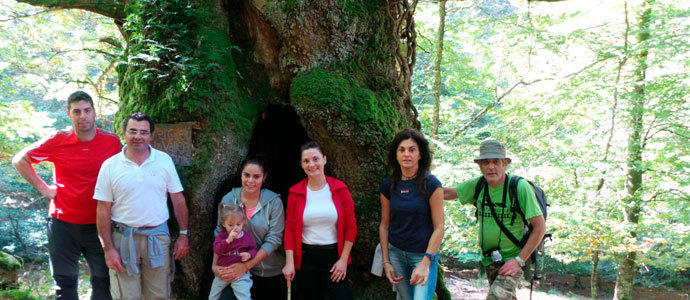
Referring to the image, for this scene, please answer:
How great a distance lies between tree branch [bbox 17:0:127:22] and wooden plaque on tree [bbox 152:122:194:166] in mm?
1960

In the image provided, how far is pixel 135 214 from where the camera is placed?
3.00 m

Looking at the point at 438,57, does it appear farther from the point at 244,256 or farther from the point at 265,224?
the point at 244,256

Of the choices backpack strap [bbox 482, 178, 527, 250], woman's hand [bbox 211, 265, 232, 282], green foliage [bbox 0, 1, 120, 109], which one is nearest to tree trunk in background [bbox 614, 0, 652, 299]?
backpack strap [bbox 482, 178, 527, 250]

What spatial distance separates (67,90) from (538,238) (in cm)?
831

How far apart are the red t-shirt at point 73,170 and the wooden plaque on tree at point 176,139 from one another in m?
0.50

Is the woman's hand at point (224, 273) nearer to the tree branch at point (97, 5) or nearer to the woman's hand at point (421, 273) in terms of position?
the woman's hand at point (421, 273)

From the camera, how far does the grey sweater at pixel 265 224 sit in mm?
3186

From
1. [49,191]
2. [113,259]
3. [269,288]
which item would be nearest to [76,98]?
[49,191]

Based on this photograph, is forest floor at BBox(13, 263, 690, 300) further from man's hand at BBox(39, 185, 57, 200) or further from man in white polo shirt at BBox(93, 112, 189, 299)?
man in white polo shirt at BBox(93, 112, 189, 299)

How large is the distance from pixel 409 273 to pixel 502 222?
749 mm

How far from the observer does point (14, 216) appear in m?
13.7

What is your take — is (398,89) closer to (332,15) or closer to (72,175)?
(332,15)

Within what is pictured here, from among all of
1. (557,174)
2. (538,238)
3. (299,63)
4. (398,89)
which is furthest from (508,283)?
(557,174)

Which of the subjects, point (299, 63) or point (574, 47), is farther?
point (574, 47)
